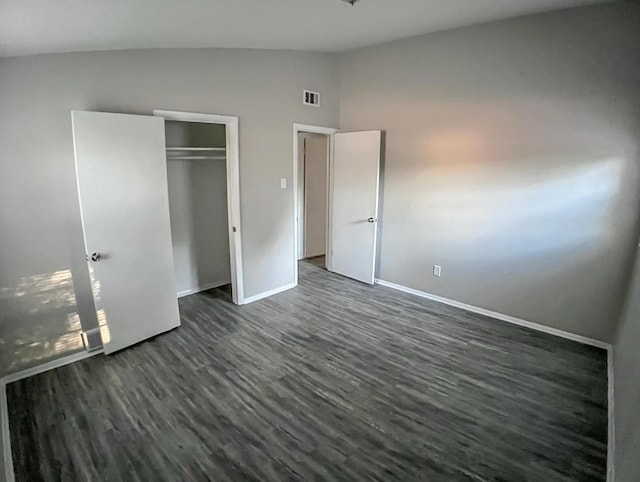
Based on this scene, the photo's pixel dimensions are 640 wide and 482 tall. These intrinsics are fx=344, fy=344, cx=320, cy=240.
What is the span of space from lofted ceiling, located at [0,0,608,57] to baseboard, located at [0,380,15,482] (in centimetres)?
232

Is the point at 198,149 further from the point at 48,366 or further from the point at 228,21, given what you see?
the point at 48,366

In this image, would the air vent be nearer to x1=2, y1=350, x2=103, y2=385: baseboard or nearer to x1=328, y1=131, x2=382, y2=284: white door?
x1=328, y1=131, x2=382, y2=284: white door

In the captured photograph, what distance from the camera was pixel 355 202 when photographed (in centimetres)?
470

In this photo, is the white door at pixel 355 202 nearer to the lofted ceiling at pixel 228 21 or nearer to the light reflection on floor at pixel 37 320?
the lofted ceiling at pixel 228 21

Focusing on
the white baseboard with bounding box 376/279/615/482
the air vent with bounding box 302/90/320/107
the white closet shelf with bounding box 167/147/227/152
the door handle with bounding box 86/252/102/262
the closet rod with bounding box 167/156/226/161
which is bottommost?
the white baseboard with bounding box 376/279/615/482

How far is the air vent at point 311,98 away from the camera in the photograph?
4314 millimetres

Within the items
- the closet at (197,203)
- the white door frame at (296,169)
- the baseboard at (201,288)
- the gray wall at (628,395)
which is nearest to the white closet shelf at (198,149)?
the closet at (197,203)

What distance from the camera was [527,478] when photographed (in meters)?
1.88

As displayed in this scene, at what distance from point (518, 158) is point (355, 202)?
1.99 meters

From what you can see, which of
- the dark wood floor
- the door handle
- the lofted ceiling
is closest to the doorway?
the lofted ceiling

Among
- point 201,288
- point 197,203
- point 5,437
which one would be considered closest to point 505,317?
point 201,288

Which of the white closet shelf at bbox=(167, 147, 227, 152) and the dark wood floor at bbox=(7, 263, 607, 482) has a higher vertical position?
the white closet shelf at bbox=(167, 147, 227, 152)

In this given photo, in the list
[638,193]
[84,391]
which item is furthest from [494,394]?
→ [84,391]

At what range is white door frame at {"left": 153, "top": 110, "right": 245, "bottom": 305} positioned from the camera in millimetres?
3592
